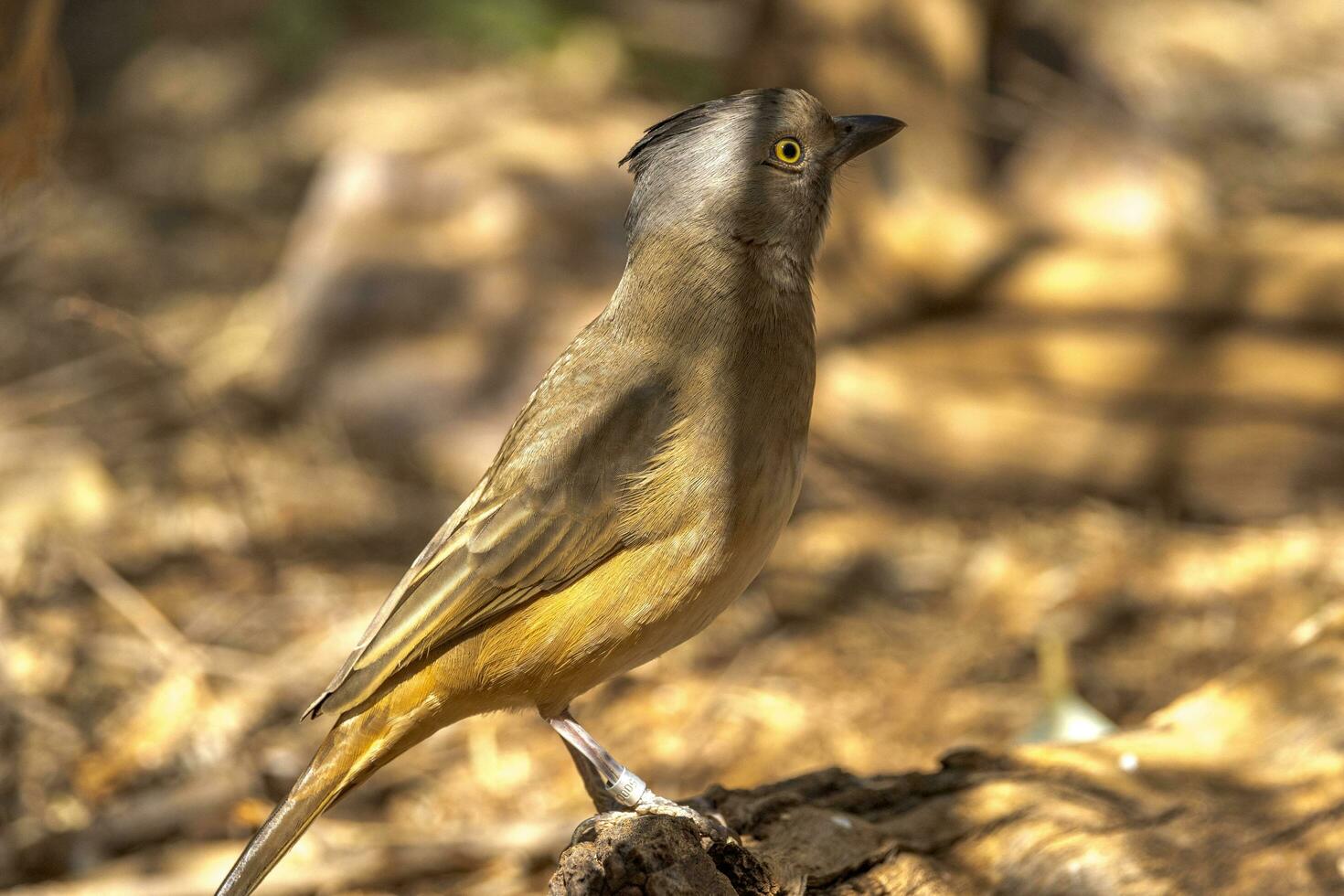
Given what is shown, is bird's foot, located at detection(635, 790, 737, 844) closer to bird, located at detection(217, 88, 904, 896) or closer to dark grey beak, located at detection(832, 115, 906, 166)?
bird, located at detection(217, 88, 904, 896)

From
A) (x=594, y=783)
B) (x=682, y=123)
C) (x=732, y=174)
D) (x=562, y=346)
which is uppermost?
(x=562, y=346)

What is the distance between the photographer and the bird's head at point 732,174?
3701mm

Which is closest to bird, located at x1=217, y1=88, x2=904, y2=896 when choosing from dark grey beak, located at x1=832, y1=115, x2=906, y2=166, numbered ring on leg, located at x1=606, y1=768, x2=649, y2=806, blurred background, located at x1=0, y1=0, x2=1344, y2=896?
numbered ring on leg, located at x1=606, y1=768, x2=649, y2=806

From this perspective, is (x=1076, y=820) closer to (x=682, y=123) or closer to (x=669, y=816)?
(x=669, y=816)

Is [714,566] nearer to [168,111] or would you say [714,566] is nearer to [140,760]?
[140,760]

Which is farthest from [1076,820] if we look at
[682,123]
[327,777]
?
[682,123]

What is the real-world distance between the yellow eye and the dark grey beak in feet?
0.46

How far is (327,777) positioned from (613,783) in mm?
691

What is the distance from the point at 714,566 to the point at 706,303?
0.72 m

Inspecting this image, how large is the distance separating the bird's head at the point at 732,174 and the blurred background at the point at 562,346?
1.83 m

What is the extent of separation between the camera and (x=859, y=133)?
3908mm

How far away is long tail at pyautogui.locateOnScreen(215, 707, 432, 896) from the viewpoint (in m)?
3.36

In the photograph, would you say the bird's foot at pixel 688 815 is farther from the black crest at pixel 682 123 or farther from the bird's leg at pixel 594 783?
the black crest at pixel 682 123

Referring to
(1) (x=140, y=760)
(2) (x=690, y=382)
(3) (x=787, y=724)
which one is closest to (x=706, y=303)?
(2) (x=690, y=382)
